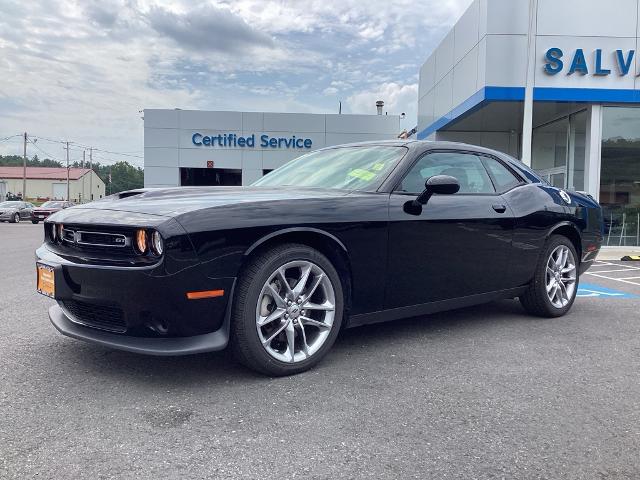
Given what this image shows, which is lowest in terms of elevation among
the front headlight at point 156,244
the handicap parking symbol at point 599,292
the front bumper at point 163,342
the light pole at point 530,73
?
the handicap parking symbol at point 599,292

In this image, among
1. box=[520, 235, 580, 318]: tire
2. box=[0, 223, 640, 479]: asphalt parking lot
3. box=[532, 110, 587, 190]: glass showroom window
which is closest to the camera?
box=[0, 223, 640, 479]: asphalt parking lot

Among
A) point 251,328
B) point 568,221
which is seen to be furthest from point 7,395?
point 568,221

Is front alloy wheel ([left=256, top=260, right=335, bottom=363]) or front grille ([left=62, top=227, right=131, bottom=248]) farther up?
front grille ([left=62, top=227, right=131, bottom=248])

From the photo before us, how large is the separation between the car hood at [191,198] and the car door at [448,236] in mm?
505

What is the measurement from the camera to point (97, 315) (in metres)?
2.94

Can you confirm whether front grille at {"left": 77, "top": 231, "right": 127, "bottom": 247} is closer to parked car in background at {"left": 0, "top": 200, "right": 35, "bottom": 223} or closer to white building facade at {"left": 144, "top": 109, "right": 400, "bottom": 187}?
white building facade at {"left": 144, "top": 109, "right": 400, "bottom": 187}

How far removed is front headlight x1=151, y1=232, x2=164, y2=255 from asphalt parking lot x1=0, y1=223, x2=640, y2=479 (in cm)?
75

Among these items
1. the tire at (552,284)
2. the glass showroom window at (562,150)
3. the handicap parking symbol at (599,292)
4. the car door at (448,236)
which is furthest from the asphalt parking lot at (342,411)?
the glass showroom window at (562,150)

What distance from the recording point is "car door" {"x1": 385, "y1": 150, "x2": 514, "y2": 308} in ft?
11.8

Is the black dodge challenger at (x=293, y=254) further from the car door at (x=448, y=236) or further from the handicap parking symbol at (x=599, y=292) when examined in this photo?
the handicap parking symbol at (x=599, y=292)

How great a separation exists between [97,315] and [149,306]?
432 mm

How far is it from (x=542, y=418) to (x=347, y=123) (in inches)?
975

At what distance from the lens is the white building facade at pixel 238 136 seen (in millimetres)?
26344

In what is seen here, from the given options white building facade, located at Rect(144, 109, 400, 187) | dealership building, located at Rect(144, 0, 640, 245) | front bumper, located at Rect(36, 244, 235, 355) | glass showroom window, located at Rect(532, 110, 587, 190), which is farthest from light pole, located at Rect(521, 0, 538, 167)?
white building facade, located at Rect(144, 109, 400, 187)
